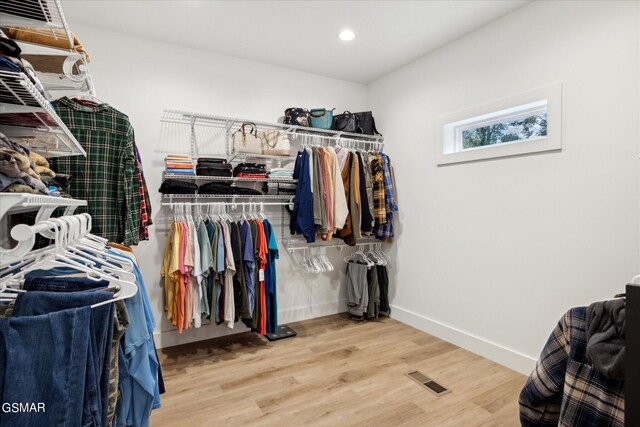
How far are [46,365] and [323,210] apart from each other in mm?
2559

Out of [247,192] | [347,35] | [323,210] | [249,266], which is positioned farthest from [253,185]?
[347,35]

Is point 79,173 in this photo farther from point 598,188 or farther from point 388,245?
point 598,188

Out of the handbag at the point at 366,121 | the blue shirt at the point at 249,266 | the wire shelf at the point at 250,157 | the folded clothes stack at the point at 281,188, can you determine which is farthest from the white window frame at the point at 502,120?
the blue shirt at the point at 249,266

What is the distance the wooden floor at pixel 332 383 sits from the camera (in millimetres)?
2043

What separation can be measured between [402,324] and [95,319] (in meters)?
3.20

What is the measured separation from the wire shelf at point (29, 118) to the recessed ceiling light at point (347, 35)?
2246mm

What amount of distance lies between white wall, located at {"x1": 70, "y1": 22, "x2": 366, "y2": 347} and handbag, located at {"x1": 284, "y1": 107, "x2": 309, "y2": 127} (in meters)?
0.18

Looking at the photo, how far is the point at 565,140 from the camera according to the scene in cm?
231

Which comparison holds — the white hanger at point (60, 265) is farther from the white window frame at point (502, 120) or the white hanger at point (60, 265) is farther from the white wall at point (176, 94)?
the white window frame at point (502, 120)

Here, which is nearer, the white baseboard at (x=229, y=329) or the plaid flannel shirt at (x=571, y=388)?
the plaid flannel shirt at (x=571, y=388)

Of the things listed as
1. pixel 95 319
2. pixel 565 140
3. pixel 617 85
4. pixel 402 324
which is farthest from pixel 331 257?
pixel 95 319

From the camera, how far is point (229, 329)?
3381 mm

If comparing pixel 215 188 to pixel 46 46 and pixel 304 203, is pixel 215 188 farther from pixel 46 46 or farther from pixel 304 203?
pixel 46 46

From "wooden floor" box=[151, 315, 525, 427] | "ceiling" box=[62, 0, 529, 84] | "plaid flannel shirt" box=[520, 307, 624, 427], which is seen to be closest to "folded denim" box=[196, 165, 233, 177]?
"ceiling" box=[62, 0, 529, 84]
